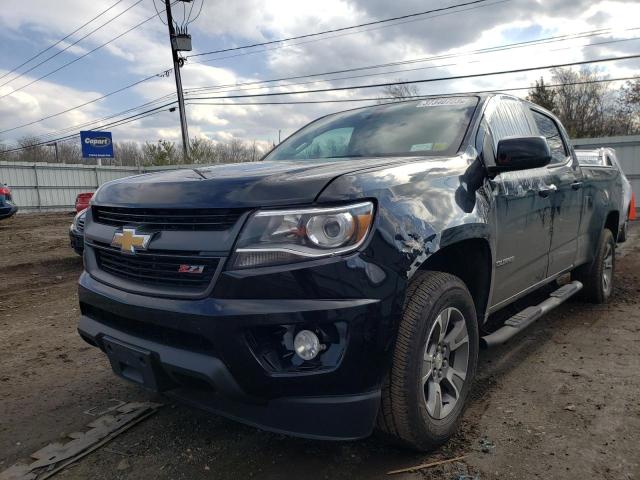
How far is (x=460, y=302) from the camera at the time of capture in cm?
245

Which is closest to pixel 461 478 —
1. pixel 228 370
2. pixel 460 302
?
pixel 460 302

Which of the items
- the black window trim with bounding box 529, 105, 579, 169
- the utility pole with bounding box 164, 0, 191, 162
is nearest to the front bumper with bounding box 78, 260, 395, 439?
the black window trim with bounding box 529, 105, 579, 169

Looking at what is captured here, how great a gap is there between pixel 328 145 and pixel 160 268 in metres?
1.73

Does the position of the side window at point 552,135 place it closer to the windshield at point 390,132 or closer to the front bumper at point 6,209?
the windshield at point 390,132

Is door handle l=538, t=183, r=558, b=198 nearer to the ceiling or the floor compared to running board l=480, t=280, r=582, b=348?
nearer to the ceiling

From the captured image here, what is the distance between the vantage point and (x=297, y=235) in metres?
1.93

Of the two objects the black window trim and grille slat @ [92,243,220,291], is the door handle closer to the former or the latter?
the black window trim

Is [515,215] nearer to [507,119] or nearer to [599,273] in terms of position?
[507,119]

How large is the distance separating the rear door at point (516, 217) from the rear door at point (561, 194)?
0.47ft

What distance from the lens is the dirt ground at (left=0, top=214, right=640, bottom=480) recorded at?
92.6 inches

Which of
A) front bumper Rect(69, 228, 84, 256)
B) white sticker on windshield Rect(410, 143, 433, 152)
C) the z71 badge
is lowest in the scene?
front bumper Rect(69, 228, 84, 256)

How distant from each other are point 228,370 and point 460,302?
1181mm

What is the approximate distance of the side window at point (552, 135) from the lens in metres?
3.99

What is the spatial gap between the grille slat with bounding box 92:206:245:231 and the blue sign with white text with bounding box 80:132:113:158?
3069cm
